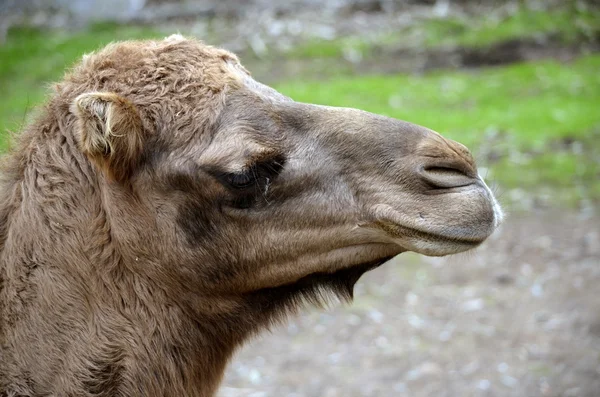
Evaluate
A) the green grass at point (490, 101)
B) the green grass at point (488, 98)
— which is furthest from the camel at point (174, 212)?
the green grass at point (488, 98)

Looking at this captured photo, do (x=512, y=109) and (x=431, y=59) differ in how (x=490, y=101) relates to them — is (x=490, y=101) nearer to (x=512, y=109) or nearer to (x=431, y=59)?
(x=512, y=109)

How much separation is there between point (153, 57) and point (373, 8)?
13.4m

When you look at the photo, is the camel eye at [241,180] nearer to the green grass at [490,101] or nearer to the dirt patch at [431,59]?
the green grass at [490,101]

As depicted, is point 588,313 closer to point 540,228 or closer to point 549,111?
point 540,228

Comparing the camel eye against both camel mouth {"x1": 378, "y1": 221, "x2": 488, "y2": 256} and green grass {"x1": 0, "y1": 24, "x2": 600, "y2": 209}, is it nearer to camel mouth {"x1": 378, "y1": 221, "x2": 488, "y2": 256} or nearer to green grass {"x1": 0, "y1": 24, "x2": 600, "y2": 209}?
camel mouth {"x1": 378, "y1": 221, "x2": 488, "y2": 256}

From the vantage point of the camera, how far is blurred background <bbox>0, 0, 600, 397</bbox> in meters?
7.21

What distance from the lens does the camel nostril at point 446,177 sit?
341cm

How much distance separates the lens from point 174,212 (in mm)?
3604

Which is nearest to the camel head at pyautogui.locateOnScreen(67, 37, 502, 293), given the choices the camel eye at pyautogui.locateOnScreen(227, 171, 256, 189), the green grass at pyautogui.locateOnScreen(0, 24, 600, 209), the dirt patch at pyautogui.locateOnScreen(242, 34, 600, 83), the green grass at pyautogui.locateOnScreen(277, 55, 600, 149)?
the camel eye at pyautogui.locateOnScreen(227, 171, 256, 189)

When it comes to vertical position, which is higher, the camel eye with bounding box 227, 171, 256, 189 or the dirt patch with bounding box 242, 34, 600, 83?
the camel eye with bounding box 227, 171, 256, 189

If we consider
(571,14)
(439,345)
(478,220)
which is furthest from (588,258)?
(571,14)

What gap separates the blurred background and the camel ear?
768 mm

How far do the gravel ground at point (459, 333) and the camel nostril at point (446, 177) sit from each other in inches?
131

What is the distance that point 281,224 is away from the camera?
3.64m
